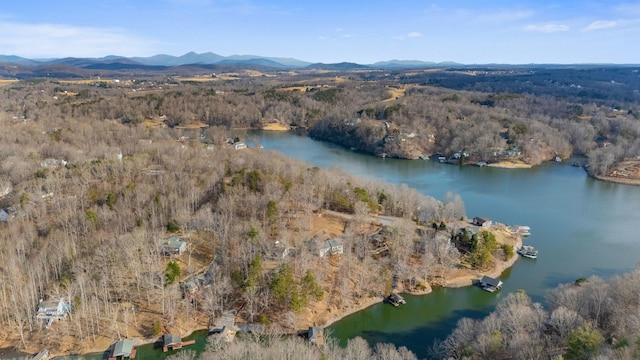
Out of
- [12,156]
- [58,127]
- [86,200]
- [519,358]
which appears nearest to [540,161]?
[519,358]

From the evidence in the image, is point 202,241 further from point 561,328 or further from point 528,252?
point 528,252

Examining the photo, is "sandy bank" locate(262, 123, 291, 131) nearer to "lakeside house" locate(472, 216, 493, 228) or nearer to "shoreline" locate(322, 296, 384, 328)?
"lakeside house" locate(472, 216, 493, 228)

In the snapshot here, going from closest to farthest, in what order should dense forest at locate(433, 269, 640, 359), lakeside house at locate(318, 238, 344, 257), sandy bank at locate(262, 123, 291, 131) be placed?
dense forest at locate(433, 269, 640, 359), lakeside house at locate(318, 238, 344, 257), sandy bank at locate(262, 123, 291, 131)

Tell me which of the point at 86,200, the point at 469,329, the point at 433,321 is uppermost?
the point at 86,200

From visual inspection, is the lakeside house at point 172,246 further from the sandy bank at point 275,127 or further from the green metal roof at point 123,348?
the sandy bank at point 275,127

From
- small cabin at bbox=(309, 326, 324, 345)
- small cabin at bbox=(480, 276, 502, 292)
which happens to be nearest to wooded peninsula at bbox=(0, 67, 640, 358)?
small cabin at bbox=(309, 326, 324, 345)

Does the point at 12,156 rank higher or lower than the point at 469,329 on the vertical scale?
higher

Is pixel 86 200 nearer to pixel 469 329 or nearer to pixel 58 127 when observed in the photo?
pixel 469 329

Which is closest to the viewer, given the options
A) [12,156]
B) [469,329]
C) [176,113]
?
[469,329]

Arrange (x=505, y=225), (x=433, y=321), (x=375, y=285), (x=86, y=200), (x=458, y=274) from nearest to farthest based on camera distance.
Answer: (x=433, y=321)
(x=375, y=285)
(x=458, y=274)
(x=86, y=200)
(x=505, y=225)
